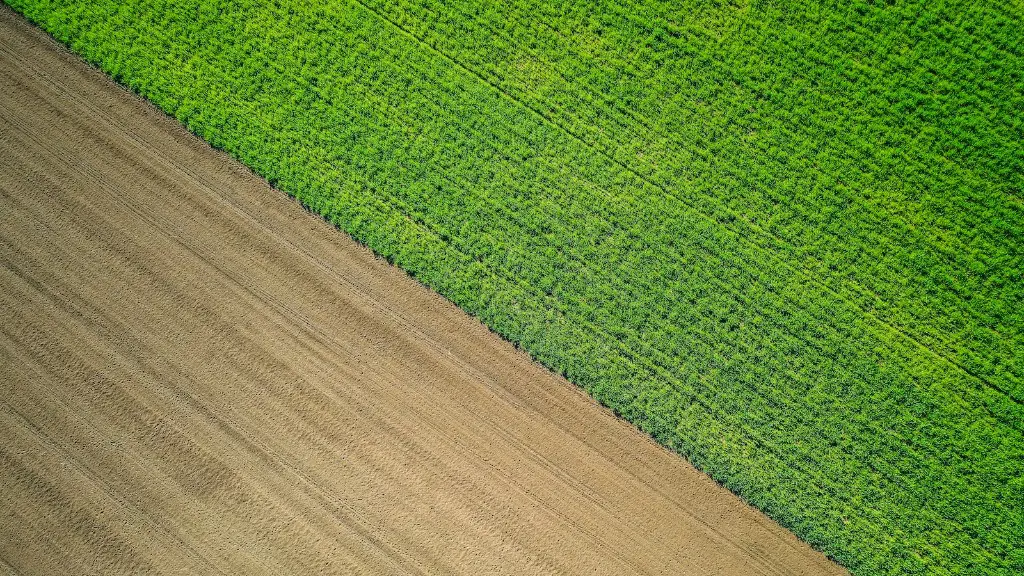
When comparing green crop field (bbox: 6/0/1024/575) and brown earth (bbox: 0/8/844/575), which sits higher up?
green crop field (bbox: 6/0/1024/575)

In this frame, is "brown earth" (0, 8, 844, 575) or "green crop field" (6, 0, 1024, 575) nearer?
"green crop field" (6, 0, 1024, 575)

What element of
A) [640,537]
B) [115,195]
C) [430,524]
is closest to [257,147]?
[115,195]

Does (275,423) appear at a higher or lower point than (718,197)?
lower

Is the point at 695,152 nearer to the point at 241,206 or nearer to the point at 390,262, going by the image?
the point at 390,262

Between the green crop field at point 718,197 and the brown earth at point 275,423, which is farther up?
the green crop field at point 718,197
